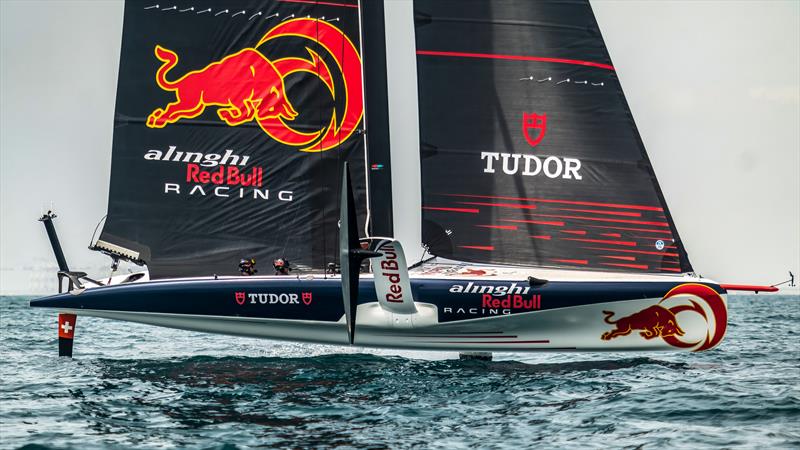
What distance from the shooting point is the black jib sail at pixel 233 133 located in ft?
59.3

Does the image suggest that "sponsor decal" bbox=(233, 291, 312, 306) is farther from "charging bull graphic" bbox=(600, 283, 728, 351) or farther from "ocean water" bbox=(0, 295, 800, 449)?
"charging bull graphic" bbox=(600, 283, 728, 351)

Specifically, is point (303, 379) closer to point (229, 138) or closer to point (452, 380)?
point (452, 380)

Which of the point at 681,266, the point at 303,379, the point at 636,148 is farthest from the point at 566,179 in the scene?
the point at 303,379

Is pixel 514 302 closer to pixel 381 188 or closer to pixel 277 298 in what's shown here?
pixel 381 188

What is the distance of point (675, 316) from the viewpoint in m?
16.1

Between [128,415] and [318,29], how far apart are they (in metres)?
9.25

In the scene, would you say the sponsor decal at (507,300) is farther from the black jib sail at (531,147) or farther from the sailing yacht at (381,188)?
the black jib sail at (531,147)

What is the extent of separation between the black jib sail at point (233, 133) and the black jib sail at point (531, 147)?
1.72 m

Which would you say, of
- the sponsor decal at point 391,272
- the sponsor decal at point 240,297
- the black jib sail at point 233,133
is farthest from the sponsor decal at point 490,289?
the sponsor decal at point 240,297

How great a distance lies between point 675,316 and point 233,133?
875 cm

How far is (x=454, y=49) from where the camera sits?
17406 millimetres

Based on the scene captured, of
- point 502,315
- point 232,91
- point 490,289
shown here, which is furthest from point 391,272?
point 232,91

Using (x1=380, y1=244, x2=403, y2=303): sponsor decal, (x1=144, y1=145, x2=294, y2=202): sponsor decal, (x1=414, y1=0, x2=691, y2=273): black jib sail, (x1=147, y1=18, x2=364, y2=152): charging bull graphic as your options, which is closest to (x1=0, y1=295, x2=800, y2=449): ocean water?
(x1=380, y1=244, x2=403, y2=303): sponsor decal

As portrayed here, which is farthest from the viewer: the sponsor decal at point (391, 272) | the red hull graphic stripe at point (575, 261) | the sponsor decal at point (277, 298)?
the red hull graphic stripe at point (575, 261)
